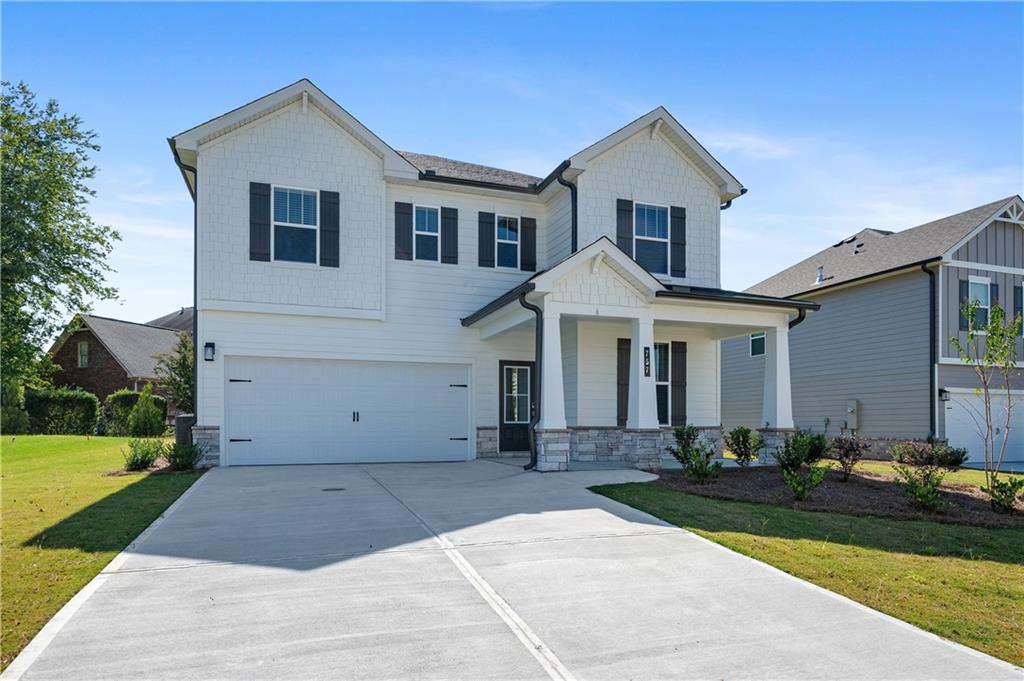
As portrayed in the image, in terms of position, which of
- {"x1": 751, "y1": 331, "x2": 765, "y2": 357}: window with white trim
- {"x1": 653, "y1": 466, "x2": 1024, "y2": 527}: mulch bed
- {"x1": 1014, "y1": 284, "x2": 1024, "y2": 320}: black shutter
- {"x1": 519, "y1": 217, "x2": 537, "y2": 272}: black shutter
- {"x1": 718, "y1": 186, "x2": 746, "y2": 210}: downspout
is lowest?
{"x1": 653, "y1": 466, "x2": 1024, "y2": 527}: mulch bed

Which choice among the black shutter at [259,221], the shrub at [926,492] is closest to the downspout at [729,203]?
the shrub at [926,492]

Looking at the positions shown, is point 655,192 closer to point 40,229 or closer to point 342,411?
point 342,411

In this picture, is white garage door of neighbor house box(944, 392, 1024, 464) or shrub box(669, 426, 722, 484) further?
white garage door of neighbor house box(944, 392, 1024, 464)

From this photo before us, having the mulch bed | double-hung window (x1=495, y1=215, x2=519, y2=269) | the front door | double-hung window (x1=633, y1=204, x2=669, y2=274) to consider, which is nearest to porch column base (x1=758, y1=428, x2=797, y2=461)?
the mulch bed

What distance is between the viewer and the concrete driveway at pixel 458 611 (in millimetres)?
4133

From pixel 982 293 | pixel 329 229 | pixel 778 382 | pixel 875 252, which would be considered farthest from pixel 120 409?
pixel 982 293

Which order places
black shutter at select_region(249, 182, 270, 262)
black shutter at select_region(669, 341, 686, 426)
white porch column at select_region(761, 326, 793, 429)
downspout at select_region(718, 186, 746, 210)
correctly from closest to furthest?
black shutter at select_region(249, 182, 270, 262) < white porch column at select_region(761, 326, 793, 429) < black shutter at select_region(669, 341, 686, 426) < downspout at select_region(718, 186, 746, 210)

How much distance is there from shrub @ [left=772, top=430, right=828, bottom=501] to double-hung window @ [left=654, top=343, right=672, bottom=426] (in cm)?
265

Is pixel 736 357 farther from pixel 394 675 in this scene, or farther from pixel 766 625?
pixel 394 675

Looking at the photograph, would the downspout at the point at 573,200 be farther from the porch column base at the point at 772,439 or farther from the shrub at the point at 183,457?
the shrub at the point at 183,457

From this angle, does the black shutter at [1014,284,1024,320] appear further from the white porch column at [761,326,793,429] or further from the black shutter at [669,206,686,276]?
the black shutter at [669,206,686,276]

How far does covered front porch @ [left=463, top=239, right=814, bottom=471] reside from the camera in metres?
12.8

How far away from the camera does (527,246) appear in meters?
16.5

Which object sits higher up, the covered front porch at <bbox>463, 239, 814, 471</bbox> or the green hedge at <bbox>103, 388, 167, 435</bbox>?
the covered front porch at <bbox>463, 239, 814, 471</bbox>
